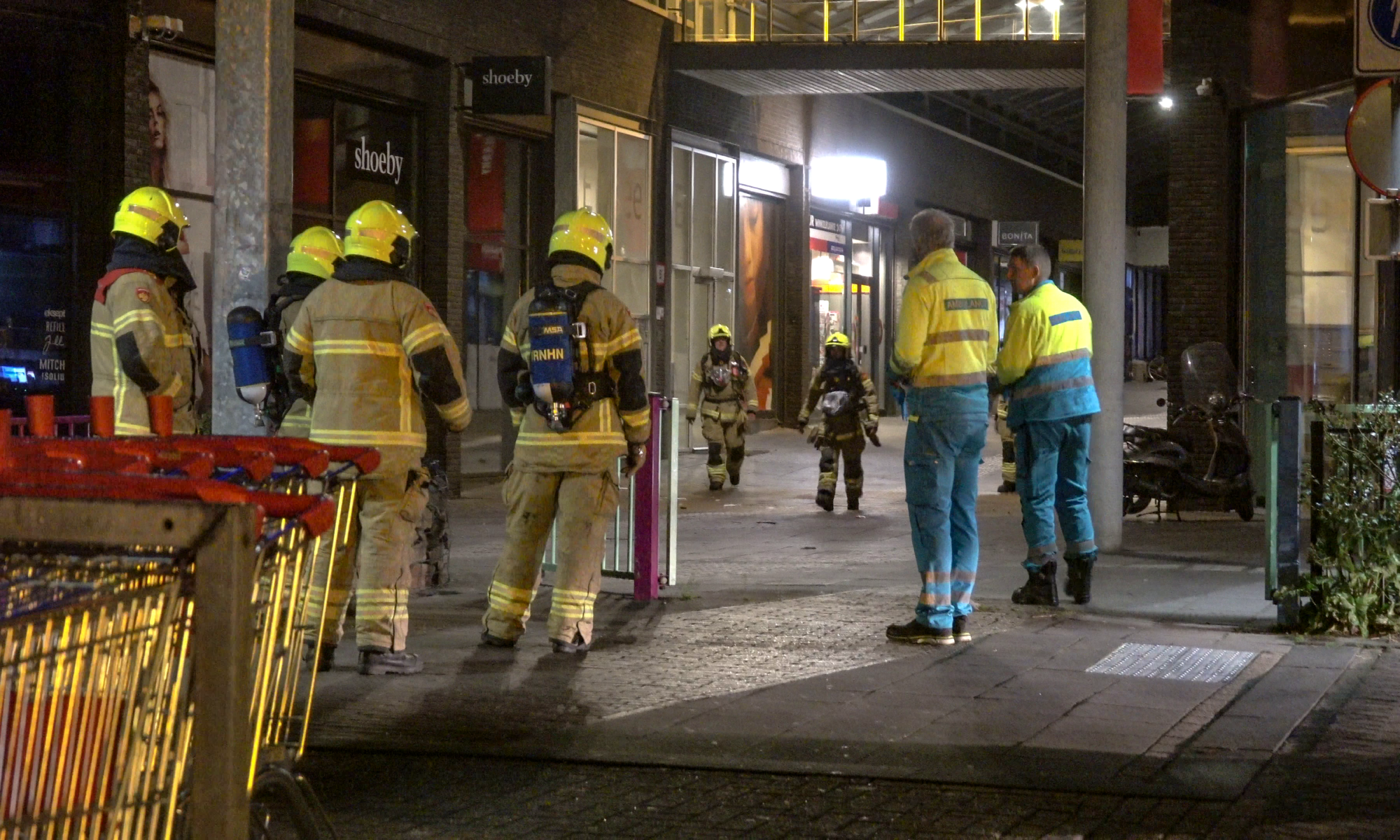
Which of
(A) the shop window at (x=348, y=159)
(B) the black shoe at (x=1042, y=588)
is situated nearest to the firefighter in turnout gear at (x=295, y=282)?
(B) the black shoe at (x=1042, y=588)

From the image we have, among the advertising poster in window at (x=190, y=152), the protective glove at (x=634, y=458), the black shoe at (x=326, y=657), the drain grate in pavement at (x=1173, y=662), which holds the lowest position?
the drain grate in pavement at (x=1173, y=662)

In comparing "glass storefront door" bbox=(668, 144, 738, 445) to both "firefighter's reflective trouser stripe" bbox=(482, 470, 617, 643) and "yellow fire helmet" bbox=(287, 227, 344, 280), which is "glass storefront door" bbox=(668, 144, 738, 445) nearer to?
"yellow fire helmet" bbox=(287, 227, 344, 280)

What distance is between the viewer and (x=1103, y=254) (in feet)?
39.5

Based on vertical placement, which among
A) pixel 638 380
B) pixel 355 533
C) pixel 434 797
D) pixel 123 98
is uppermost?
pixel 123 98

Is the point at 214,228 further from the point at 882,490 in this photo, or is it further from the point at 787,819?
the point at 882,490

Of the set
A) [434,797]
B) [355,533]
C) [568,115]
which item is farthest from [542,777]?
[568,115]

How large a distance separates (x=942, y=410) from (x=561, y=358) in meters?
1.88

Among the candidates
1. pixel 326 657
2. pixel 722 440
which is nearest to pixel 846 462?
pixel 722 440

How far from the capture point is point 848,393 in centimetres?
1692

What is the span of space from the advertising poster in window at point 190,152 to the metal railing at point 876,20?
1020cm

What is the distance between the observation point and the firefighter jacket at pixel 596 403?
7988mm

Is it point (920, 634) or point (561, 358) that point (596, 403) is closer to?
point (561, 358)

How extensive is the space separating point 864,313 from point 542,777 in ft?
98.0

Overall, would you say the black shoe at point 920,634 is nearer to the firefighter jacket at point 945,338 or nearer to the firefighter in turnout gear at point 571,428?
the firefighter jacket at point 945,338
